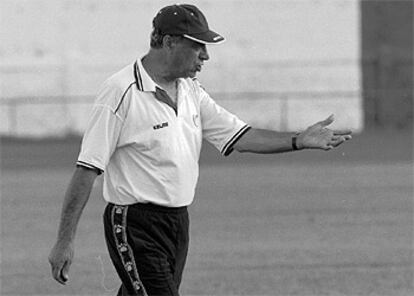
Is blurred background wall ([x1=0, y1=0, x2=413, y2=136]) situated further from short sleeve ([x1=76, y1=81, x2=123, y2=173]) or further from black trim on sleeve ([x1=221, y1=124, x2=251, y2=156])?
short sleeve ([x1=76, y1=81, x2=123, y2=173])

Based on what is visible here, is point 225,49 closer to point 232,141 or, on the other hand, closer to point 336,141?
point 232,141

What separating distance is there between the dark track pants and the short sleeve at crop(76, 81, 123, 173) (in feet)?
1.01

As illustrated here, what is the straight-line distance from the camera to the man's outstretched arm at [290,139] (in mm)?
6324

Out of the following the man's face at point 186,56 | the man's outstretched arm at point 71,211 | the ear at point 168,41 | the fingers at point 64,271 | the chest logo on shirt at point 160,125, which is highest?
the ear at point 168,41

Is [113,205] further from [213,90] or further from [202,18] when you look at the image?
[213,90]

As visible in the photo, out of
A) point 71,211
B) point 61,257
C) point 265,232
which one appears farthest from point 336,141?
point 265,232

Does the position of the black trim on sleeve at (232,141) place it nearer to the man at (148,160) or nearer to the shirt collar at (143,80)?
the man at (148,160)

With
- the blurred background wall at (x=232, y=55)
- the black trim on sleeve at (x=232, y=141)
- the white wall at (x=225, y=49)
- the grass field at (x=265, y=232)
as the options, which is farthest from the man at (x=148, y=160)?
the white wall at (x=225, y=49)

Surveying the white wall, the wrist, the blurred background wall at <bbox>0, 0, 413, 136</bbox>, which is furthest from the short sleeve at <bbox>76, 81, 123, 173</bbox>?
the white wall

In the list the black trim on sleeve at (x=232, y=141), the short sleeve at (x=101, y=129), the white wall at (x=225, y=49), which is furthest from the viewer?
the white wall at (x=225, y=49)

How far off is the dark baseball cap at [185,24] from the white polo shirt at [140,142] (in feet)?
0.81

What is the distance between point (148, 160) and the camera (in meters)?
6.09

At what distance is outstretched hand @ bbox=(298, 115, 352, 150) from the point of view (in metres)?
6.30

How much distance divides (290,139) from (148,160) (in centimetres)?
82
